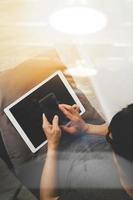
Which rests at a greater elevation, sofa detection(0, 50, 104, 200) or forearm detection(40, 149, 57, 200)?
sofa detection(0, 50, 104, 200)

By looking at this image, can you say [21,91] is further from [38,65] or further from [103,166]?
[103,166]

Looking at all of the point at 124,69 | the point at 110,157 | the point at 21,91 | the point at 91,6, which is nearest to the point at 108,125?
the point at 110,157

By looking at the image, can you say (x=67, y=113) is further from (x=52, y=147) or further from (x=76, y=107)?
(x=52, y=147)

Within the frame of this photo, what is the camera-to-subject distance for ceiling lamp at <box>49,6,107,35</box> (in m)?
1.32

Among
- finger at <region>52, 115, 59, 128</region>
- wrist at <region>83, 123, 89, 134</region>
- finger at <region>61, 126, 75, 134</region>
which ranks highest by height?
finger at <region>52, 115, 59, 128</region>

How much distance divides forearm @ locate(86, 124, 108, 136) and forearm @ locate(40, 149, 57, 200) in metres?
0.16

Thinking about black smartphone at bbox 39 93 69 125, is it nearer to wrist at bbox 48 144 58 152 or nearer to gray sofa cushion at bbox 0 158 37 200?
wrist at bbox 48 144 58 152

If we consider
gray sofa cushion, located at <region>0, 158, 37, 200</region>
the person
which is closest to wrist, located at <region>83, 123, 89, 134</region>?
the person

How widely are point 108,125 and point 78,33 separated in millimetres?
423

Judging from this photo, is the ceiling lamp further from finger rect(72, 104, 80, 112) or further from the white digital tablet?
finger rect(72, 104, 80, 112)

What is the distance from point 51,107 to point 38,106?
0.05m

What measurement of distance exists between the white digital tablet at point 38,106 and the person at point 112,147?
0.10 ft

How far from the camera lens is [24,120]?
118 cm

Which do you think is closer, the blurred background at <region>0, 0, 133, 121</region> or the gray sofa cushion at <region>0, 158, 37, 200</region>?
the gray sofa cushion at <region>0, 158, 37, 200</region>
